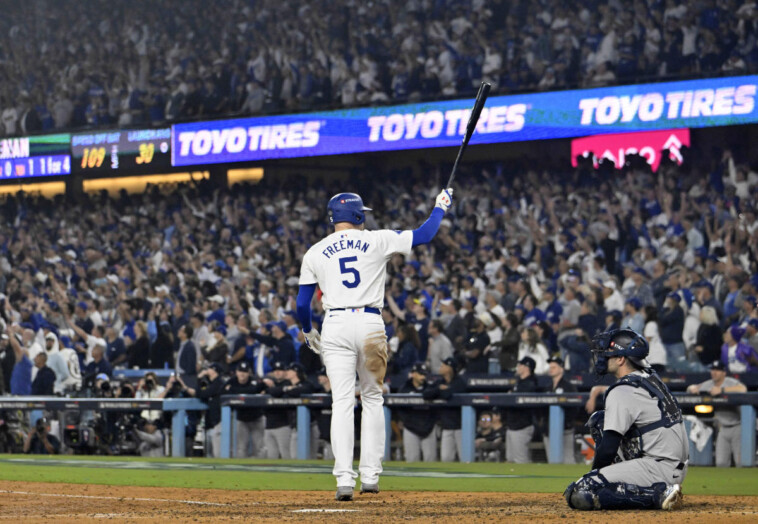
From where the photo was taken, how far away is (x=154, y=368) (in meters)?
19.0

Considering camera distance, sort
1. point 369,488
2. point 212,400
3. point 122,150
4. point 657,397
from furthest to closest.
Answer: point 122,150 → point 212,400 → point 369,488 → point 657,397

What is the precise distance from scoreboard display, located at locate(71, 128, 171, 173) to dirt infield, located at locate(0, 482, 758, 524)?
16685 mm

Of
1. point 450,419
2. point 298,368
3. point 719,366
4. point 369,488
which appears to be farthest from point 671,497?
point 298,368

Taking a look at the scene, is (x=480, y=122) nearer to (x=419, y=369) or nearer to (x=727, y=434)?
(x=419, y=369)

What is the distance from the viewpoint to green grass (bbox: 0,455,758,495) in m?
Answer: 9.39

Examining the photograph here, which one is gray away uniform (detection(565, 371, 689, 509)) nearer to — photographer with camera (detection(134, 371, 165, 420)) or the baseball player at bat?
the baseball player at bat

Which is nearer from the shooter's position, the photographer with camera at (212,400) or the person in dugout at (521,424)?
the person in dugout at (521,424)

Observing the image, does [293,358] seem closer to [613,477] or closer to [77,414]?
[77,414]

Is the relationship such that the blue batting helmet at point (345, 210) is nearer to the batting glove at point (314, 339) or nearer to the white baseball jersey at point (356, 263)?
the white baseball jersey at point (356, 263)

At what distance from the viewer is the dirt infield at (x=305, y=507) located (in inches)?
246

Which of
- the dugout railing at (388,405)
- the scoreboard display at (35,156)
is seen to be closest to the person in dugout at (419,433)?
the dugout railing at (388,405)

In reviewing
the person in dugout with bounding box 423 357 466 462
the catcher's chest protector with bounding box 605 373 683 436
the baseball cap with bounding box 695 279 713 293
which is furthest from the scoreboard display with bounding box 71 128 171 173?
the catcher's chest protector with bounding box 605 373 683 436

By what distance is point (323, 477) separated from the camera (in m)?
10.9

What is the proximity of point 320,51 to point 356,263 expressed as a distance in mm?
17515
